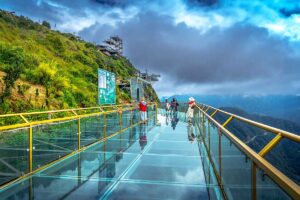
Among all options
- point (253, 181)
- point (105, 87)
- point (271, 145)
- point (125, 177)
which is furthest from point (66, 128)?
point (105, 87)

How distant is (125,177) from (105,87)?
1258cm

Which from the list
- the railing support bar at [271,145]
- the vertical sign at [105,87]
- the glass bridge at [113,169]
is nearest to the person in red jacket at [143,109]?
the vertical sign at [105,87]

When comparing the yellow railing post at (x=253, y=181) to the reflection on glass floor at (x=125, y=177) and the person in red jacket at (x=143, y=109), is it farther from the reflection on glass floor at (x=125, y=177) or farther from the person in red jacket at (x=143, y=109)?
the person in red jacket at (x=143, y=109)

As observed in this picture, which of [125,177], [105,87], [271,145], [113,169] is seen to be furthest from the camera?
[105,87]

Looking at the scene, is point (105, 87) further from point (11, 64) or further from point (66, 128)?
point (66, 128)

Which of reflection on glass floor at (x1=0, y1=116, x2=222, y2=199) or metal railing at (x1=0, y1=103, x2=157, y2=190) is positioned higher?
metal railing at (x1=0, y1=103, x2=157, y2=190)

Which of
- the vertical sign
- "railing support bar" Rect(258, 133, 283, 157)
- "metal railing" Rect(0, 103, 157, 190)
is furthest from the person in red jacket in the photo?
"railing support bar" Rect(258, 133, 283, 157)

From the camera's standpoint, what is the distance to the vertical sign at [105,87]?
58.0 feet

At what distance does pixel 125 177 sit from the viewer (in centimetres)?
614

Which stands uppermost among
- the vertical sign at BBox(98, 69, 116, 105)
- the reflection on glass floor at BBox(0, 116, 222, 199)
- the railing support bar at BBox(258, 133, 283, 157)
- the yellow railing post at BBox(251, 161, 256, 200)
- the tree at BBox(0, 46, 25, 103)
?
the tree at BBox(0, 46, 25, 103)

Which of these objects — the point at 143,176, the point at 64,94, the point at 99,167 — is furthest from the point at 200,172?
the point at 64,94

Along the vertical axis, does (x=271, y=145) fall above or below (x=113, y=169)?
above

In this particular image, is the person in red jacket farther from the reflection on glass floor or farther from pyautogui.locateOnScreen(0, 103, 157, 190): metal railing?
the reflection on glass floor

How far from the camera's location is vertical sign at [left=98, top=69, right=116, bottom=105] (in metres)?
17.7
